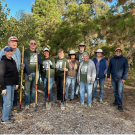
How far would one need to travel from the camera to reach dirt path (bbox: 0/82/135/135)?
3218 mm

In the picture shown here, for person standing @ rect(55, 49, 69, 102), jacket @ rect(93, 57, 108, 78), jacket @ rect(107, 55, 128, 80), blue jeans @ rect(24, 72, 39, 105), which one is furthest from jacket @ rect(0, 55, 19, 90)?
jacket @ rect(107, 55, 128, 80)

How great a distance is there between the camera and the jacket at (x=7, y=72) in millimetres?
3166

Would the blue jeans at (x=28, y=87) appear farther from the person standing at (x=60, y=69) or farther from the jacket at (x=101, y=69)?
the jacket at (x=101, y=69)

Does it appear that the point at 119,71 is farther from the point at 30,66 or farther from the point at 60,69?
the point at 30,66

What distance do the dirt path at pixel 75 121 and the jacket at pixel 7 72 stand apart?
1.13m

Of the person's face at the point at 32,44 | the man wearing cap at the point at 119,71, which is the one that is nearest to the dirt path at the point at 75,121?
the man wearing cap at the point at 119,71

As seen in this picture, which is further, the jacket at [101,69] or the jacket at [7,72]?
the jacket at [101,69]

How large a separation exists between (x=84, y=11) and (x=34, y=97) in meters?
11.0

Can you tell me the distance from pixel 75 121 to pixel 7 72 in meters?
2.28

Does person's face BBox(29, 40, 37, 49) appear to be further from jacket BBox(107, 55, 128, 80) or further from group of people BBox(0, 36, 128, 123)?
jacket BBox(107, 55, 128, 80)

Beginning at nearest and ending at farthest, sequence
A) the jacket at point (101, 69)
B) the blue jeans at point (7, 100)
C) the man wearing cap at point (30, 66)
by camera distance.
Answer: the blue jeans at point (7, 100) → the man wearing cap at point (30, 66) → the jacket at point (101, 69)

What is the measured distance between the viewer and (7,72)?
3316mm

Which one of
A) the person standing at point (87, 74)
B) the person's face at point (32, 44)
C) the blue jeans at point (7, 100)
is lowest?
the blue jeans at point (7, 100)

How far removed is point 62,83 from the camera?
4.92 meters
